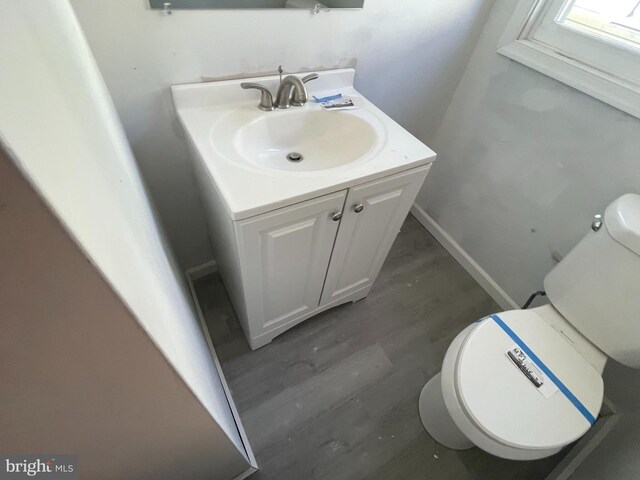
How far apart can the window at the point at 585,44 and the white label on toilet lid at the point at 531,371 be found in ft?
2.65

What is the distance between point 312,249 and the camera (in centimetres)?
91

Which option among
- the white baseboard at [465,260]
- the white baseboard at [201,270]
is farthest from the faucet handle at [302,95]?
the white baseboard at [465,260]

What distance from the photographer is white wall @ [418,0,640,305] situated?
40.9 inches

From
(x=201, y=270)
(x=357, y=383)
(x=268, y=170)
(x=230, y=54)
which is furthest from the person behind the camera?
(x=201, y=270)

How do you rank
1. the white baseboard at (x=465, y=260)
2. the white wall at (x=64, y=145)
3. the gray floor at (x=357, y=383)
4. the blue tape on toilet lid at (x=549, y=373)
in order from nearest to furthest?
the white wall at (x=64, y=145) < the blue tape on toilet lid at (x=549, y=373) < the gray floor at (x=357, y=383) < the white baseboard at (x=465, y=260)

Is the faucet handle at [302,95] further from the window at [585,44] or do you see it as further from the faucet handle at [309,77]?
the window at [585,44]

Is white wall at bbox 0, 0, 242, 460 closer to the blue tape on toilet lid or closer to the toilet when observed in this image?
the toilet

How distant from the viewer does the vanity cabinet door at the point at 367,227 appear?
0.85m

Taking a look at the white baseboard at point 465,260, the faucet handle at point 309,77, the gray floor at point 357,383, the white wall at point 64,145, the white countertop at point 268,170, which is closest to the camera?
the white wall at point 64,145

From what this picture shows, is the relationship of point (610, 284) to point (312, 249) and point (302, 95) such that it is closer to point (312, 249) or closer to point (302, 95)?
point (312, 249)

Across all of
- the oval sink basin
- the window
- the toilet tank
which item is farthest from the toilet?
the oval sink basin

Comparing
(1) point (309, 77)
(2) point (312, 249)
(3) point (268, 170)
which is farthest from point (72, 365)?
(1) point (309, 77)

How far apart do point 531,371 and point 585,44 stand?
1.09m

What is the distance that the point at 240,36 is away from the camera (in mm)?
836
